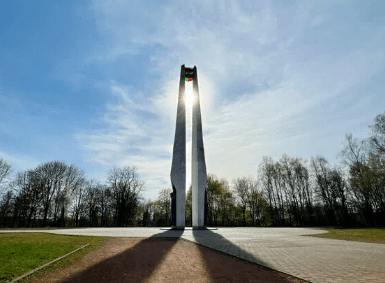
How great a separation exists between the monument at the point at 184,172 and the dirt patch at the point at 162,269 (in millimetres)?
10559

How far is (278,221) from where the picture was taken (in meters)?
33.6

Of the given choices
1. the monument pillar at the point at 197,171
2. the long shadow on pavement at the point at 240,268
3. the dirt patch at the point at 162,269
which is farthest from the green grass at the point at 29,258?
the monument pillar at the point at 197,171

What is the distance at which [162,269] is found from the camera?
564 centimetres

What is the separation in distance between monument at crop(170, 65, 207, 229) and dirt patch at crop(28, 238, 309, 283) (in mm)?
10559

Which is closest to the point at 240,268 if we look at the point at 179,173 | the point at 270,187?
the point at 179,173

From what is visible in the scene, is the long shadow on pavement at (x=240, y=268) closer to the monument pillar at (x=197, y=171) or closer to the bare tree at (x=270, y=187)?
the monument pillar at (x=197, y=171)

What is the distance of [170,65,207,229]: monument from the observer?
18047 mm

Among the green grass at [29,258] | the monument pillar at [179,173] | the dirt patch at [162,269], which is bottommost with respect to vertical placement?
the dirt patch at [162,269]

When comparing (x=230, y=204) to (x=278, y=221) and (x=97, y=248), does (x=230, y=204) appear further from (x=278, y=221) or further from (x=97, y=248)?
(x=97, y=248)

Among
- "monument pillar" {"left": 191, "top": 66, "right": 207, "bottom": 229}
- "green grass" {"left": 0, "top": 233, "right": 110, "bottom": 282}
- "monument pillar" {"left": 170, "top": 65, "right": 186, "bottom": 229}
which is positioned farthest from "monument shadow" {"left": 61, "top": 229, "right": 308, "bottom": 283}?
"monument pillar" {"left": 191, "top": 66, "right": 207, "bottom": 229}

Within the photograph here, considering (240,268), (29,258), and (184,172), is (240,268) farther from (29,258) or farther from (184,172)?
(184,172)

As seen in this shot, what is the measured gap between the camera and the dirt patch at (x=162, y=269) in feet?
15.9

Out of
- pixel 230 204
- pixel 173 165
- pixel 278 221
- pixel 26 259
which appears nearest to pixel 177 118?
pixel 173 165

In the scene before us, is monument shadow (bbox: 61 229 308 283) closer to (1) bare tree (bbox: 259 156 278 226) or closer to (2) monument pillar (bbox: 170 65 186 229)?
(2) monument pillar (bbox: 170 65 186 229)
